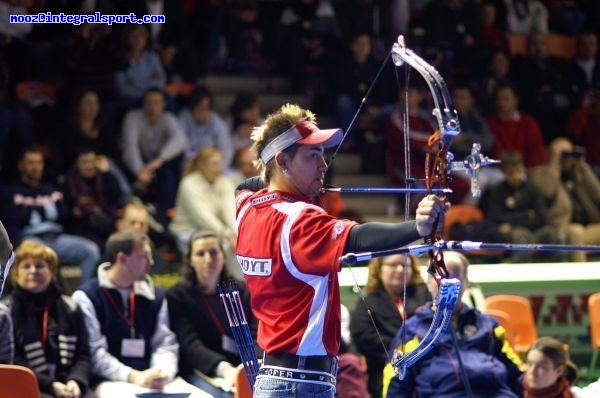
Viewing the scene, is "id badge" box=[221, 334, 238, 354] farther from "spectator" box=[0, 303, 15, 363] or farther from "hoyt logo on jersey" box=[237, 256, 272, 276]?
"hoyt logo on jersey" box=[237, 256, 272, 276]

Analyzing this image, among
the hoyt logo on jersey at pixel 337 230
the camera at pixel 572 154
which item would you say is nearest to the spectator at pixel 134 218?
the camera at pixel 572 154

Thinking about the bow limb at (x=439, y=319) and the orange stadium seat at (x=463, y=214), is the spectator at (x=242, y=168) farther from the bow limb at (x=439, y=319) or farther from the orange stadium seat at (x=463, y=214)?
the bow limb at (x=439, y=319)

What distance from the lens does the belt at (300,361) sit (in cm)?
475

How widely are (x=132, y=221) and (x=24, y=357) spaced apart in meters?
2.84

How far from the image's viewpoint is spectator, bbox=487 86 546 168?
13227mm

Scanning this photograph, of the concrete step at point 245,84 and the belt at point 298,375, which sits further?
the concrete step at point 245,84

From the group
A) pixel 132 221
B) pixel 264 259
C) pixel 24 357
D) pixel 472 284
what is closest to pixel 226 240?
pixel 132 221

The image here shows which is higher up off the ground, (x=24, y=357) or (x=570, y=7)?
(x=570, y=7)

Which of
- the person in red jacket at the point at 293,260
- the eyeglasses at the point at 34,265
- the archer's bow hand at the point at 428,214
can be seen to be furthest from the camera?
the eyeglasses at the point at 34,265

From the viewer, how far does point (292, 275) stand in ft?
15.4

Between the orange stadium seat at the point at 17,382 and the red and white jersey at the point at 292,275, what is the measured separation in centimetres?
184

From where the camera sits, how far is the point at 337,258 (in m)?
4.49

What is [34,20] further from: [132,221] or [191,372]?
[191,372]

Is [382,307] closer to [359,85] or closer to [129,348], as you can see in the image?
[129,348]
